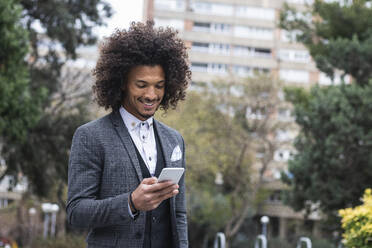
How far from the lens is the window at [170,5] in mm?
48844

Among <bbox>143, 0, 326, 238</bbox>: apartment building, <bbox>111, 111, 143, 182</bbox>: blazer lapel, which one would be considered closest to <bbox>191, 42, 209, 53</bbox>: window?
<bbox>143, 0, 326, 238</bbox>: apartment building

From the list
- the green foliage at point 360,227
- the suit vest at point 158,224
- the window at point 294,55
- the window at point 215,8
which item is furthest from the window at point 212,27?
the suit vest at point 158,224

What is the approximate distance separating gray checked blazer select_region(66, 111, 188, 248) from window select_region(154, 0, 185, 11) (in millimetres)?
47197

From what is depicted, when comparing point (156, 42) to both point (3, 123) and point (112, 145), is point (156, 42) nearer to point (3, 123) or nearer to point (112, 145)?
point (112, 145)

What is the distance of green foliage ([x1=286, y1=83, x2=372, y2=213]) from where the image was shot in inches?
626

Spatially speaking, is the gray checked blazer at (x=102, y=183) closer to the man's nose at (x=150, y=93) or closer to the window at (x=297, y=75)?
the man's nose at (x=150, y=93)

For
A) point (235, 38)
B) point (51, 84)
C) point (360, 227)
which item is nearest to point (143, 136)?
point (360, 227)

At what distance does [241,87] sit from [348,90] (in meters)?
10.3

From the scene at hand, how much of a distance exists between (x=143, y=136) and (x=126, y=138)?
5.3 inches

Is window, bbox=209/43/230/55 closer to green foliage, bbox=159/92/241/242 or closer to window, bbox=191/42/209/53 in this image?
window, bbox=191/42/209/53

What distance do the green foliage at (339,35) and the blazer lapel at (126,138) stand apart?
1503cm

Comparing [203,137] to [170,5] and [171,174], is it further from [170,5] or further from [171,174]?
[170,5]

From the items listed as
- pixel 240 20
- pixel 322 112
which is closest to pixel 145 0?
pixel 240 20

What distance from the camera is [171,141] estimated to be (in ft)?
9.65
